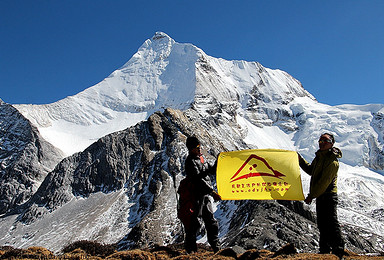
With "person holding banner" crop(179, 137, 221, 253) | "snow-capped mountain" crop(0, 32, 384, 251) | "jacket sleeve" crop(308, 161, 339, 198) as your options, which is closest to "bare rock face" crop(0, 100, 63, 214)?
"snow-capped mountain" crop(0, 32, 384, 251)

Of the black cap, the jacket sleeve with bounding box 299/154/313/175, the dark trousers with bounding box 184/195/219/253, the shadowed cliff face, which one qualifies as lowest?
the dark trousers with bounding box 184/195/219/253

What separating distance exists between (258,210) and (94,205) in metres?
41.1

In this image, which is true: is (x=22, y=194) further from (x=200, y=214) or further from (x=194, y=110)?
(x=200, y=214)

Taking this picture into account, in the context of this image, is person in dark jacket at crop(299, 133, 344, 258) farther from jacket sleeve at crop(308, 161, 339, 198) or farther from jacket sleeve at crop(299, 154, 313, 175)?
jacket sleeve at crop(299, 154, 313, 175)

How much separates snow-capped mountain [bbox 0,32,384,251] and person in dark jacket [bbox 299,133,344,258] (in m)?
5.94

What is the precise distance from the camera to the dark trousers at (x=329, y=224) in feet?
26.6

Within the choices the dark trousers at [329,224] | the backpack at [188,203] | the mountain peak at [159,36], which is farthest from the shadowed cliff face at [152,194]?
the mountain peak at [159,36]

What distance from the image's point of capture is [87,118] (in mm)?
130500

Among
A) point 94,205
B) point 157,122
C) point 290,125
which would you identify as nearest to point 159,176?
point 94,205

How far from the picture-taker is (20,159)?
325 ft

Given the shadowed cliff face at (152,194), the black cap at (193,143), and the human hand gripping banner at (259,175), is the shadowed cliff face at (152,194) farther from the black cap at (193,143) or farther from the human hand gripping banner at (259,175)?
the black cap at (193,143)

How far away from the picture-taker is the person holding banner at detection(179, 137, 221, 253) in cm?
895

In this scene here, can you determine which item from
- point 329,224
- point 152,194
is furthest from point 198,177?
point 152,194

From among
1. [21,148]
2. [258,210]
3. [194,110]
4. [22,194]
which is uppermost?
[194,110]
